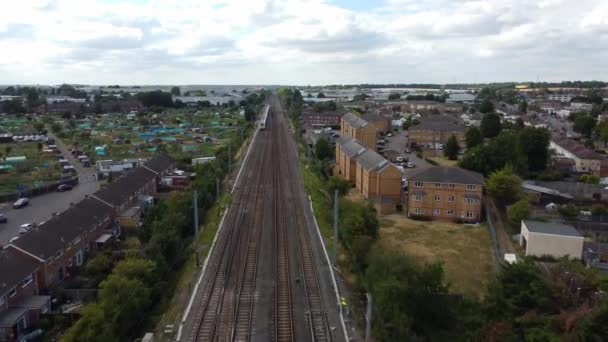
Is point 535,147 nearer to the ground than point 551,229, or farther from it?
farther from it

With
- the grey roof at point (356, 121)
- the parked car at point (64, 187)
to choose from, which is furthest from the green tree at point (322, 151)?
the parked car at point (64, 187)

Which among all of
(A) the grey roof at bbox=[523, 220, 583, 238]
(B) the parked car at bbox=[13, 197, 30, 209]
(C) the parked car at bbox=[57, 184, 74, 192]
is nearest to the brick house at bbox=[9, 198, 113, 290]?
(B) the parked car at bbox=[13, 197, 30, 209]

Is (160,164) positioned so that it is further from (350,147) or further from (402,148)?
(402,148)

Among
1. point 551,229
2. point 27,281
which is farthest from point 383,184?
point 27,281

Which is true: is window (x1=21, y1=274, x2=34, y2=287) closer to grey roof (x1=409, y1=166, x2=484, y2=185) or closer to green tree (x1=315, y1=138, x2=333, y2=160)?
grey roof (x1=409, y1=166, x2=484, y2=185)

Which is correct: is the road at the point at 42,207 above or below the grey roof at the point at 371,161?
below

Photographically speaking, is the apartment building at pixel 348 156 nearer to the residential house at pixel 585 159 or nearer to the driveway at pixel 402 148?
the driveway at pixel 402 148

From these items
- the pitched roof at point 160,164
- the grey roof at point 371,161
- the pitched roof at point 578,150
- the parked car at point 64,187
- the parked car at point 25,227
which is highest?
the grey roof at point 371,161

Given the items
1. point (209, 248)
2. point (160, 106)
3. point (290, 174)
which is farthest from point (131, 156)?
point (160, 106)
